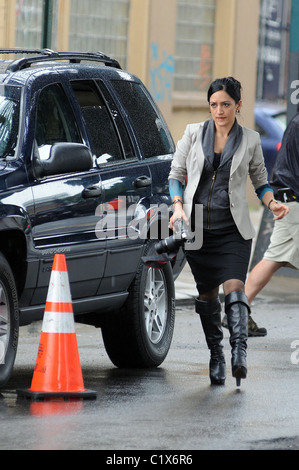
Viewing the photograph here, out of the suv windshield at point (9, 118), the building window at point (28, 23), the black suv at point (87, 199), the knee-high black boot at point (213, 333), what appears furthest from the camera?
the building window at point (28, 23)

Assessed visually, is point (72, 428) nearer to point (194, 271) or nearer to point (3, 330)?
point (3, 330)

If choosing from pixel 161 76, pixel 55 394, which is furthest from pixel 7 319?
pixel 161 76

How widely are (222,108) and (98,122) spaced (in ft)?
3.15

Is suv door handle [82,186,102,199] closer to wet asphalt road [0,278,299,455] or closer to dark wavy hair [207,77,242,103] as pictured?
dark wavy hair [207,77,242,103]

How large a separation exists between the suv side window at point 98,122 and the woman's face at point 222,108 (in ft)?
2.72

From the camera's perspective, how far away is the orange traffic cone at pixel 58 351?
7.21m

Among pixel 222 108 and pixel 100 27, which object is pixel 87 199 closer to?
pixel 222 108

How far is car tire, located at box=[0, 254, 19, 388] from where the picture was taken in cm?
721

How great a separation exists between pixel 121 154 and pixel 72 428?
258 cm

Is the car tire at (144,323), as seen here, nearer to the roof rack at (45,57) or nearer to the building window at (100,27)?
the roof rack at (45,57)

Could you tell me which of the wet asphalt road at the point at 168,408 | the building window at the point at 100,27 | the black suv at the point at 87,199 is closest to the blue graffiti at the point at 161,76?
the building window at the point at 100,27

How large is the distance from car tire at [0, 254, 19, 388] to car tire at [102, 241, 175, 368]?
1.25 metres

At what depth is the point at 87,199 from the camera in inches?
310

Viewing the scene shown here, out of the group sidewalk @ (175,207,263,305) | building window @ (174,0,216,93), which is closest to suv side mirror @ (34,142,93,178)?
sidewalk @ (175,207,263,305)
